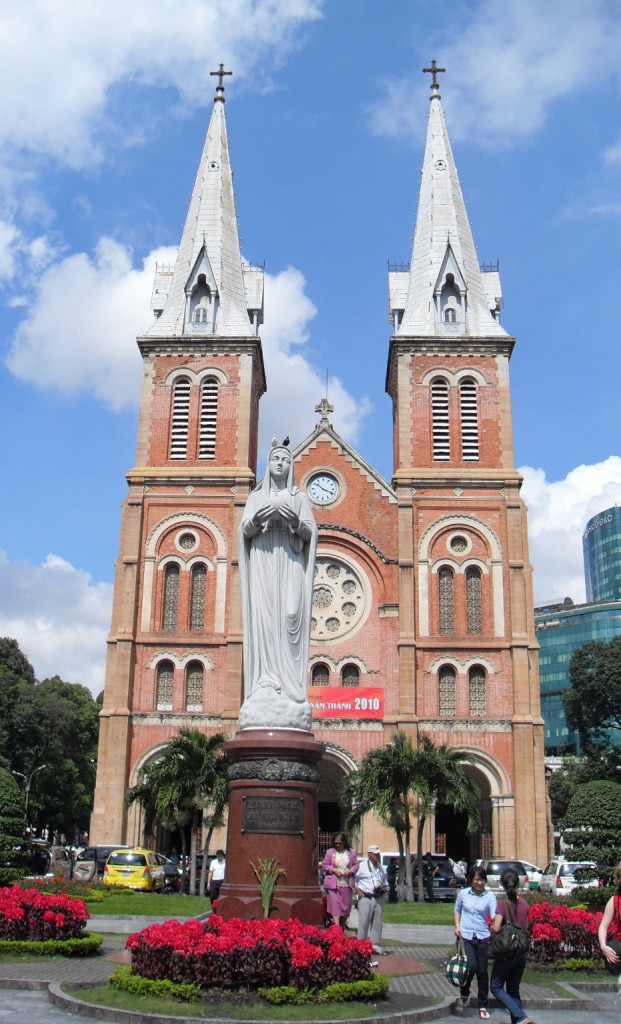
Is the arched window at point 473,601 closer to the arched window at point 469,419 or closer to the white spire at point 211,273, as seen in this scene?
the arched window at point 469,419

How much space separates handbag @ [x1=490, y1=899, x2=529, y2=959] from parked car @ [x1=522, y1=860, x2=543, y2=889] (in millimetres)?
22210

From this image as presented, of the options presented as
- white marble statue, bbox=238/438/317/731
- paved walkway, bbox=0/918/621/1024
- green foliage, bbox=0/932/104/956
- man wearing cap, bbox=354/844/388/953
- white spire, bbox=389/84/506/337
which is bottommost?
paved walkway, bbox=0/918/621/1024

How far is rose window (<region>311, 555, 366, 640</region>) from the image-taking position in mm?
39469

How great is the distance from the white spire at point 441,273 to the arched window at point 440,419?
7.66 ft

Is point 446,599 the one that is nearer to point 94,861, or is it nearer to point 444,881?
point 444,881

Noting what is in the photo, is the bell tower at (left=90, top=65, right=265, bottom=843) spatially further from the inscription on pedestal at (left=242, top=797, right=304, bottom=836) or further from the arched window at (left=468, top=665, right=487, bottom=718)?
the inscription on pedestal at (left=242, top=797, right=304, bottom=836)

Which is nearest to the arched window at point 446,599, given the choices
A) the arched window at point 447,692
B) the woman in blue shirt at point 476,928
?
the arched window at point 447,692

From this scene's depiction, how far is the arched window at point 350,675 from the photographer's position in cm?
3878

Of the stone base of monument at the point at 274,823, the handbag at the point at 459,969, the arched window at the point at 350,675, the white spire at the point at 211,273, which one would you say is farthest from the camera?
the white spire at the point at 211,273

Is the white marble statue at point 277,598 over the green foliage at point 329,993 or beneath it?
over

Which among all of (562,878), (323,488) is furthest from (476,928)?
(323,488)

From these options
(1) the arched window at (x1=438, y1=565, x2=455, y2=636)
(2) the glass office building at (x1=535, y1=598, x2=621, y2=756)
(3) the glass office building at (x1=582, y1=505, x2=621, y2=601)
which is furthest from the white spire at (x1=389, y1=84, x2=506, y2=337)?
(3) the glass office building at (x1=582, y1=505, x2=621, y2=601)

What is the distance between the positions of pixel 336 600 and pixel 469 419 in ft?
30.6

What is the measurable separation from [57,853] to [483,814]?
25610 millimetres
